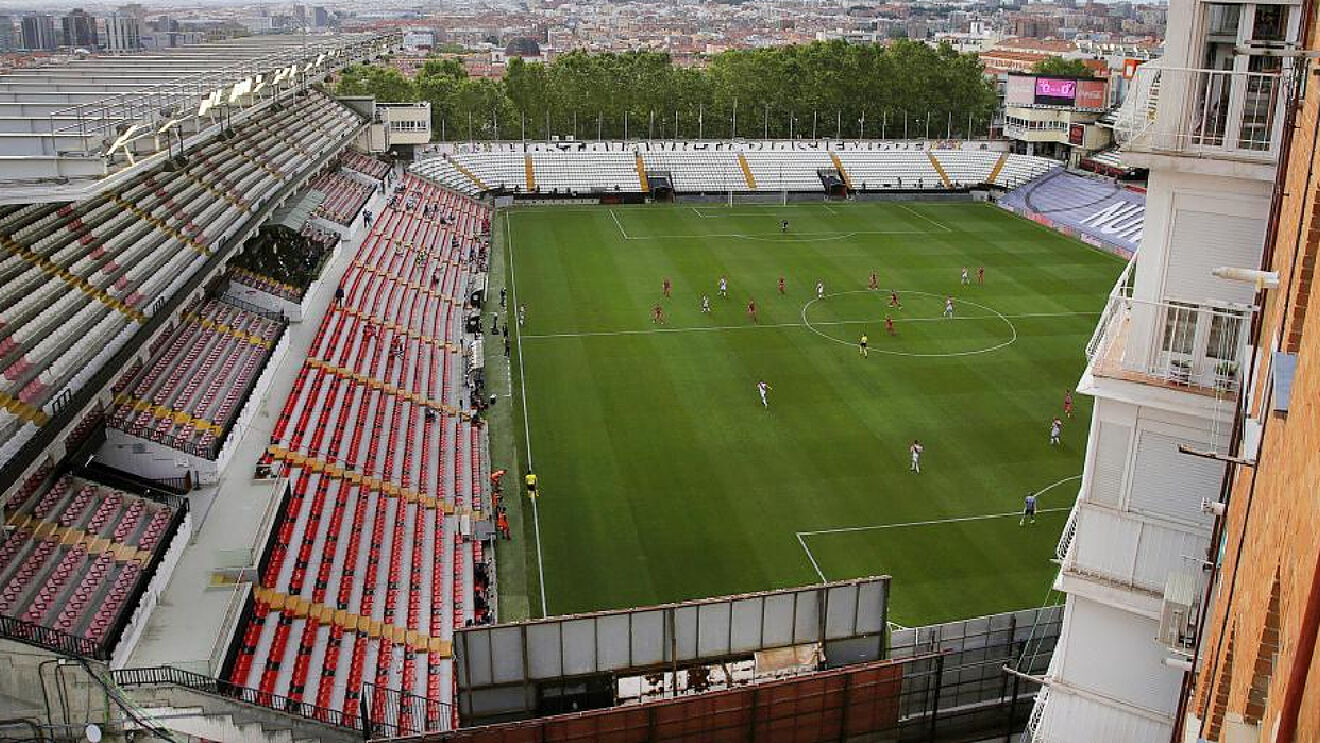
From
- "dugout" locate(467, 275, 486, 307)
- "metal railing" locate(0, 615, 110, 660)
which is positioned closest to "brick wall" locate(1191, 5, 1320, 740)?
"metal railing" locate(0, 615, 110, 660)

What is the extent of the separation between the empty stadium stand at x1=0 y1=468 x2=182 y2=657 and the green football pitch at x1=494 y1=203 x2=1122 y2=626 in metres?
7.28

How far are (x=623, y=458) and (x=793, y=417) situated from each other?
5.45 meters

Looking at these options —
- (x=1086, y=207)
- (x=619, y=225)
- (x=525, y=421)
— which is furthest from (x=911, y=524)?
(x=1086, y=207)

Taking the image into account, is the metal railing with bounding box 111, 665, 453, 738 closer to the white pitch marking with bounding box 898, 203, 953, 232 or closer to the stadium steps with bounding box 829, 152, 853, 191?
the white pitch marking with bounding box 898, 203, 953, 232

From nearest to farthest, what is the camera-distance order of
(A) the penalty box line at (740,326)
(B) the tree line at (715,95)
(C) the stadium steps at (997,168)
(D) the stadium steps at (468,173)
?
(A) the penalty box line at (740,326)
(D) the stadium steps at (468,173)
(C) the stadium steps at (997,168)
(B) the tree line at (715,95)

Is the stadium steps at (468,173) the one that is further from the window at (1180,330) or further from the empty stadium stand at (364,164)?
the window at (1180,330)

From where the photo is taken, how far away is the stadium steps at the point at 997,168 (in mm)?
70950

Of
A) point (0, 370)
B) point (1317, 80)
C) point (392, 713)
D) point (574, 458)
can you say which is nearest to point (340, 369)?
point (574, 458)

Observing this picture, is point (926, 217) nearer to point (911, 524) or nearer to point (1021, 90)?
point (1021, 90)

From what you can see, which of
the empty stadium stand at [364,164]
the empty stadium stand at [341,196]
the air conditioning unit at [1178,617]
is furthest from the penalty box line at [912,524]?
the empty stadium stand at [364,164]

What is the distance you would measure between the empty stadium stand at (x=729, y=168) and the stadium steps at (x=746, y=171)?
0.06 meters

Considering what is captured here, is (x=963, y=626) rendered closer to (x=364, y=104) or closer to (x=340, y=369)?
(x=340, y=369)

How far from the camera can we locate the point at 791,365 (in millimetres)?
36656

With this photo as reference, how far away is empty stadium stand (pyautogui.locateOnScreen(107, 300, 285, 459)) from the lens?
22109 mm
